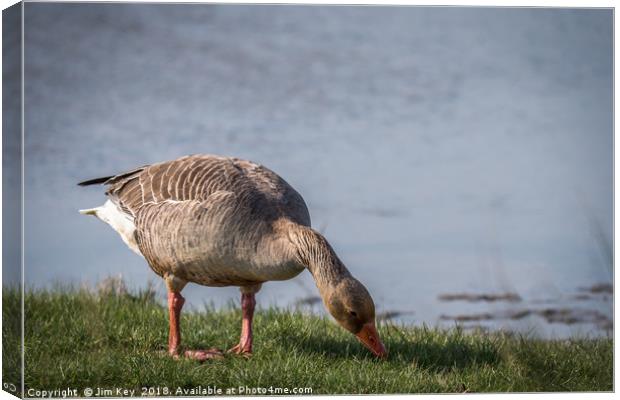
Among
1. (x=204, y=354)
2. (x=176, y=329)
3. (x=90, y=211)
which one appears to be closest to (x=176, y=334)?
(x=176, y=329)

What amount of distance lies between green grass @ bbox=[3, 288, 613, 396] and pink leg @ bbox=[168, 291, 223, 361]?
0.14 metres

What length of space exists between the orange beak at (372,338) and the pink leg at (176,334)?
121cm

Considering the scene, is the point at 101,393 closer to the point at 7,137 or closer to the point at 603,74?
the point at 7,137

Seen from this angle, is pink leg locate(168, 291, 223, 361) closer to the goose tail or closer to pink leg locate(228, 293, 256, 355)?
pink leg locate(228, 293, 256, 355)

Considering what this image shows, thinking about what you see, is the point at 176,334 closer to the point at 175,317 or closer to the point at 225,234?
the point at 175,317

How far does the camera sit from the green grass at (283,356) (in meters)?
7.78

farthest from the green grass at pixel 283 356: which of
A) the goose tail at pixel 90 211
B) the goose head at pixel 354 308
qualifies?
the goose tail at pixel 90 211

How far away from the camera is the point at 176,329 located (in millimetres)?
8609

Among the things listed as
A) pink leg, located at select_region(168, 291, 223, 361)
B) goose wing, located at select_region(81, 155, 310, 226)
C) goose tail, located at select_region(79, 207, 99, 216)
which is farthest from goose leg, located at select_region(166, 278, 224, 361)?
goose tail, located at select_region(79, 207, 99, 216)

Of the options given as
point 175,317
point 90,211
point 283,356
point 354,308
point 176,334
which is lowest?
point 283,356

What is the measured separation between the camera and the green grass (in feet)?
25.5

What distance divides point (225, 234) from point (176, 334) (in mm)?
1113

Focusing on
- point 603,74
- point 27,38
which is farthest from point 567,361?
point 27,38

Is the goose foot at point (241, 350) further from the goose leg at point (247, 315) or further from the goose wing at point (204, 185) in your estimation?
the goose wing at point (204, 185)
